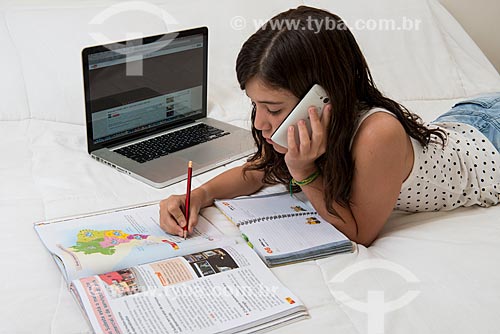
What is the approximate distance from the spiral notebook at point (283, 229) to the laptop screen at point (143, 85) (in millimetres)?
440

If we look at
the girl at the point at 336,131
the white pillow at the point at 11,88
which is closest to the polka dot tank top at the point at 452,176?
the girl at the point at 336,131

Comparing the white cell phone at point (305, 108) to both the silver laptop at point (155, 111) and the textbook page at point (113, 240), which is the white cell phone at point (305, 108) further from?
the silver laptop at point (155, 111)

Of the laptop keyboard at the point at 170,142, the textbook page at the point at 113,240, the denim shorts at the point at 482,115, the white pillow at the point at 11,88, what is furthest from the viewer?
the white pillow at the point at 11,88

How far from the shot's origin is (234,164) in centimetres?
165

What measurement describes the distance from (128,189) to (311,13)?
0.55 metres

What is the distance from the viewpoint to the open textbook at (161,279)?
3.28 feet

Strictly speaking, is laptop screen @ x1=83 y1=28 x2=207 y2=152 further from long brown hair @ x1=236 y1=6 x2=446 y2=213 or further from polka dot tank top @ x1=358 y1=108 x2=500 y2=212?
polka dot tank top @ x1=358 y1=108 x2=500 y2=212

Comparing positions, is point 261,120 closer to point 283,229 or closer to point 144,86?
point 283,229

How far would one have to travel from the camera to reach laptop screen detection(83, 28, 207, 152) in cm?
163

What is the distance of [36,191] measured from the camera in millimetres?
1451

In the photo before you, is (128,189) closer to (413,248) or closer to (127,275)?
(127,275)

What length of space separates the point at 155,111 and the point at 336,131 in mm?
683

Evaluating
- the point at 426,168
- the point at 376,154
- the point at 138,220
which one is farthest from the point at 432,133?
the point at 138,220

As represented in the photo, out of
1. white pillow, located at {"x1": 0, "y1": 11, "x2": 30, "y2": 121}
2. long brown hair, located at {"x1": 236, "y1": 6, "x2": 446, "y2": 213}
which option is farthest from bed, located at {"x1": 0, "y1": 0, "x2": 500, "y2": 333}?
long brown hair, located at {"x1": 236, "y1": 6, "x2": 446, "y2": 213}
